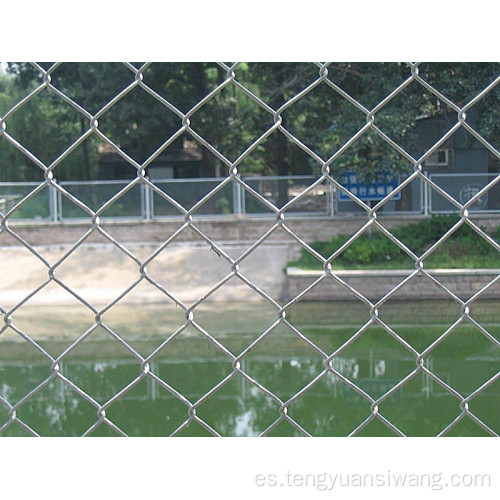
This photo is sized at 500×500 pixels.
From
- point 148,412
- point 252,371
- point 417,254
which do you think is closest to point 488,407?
point 252,371

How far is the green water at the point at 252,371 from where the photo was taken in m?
4.95

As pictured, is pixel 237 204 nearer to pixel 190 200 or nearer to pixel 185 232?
pixel 190 200

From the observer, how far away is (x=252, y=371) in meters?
6.20

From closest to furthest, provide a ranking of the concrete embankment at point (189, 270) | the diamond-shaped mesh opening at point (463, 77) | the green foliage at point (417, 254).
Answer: the concrete embankment at point (189, 270), the diamond-shaped mesh opening at point (463, 77), the green foliage at point (417, 254)

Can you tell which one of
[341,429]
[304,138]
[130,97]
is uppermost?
[130,97]

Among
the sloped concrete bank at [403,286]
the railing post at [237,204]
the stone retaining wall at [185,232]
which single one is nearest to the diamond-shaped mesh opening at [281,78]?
the railing post at [237,204]

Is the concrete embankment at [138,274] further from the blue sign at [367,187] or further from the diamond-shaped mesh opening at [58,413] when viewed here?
the diamond-shaped mesh opening at [58,413]

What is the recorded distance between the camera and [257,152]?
54.7 ft

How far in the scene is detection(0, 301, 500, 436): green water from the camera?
495 centimetres

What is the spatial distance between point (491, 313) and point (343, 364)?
2483 mm

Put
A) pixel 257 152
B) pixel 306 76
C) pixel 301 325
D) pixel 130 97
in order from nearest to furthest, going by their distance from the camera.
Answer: pixel 301 325 < pixel 306 76 < pixel 130 97 < pixel 257 152

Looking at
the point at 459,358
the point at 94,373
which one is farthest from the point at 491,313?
the point at 94,373

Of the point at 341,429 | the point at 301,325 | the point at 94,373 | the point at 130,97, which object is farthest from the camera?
the point at 130,97

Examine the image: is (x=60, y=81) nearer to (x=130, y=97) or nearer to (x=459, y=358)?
(x=130, y=97)
